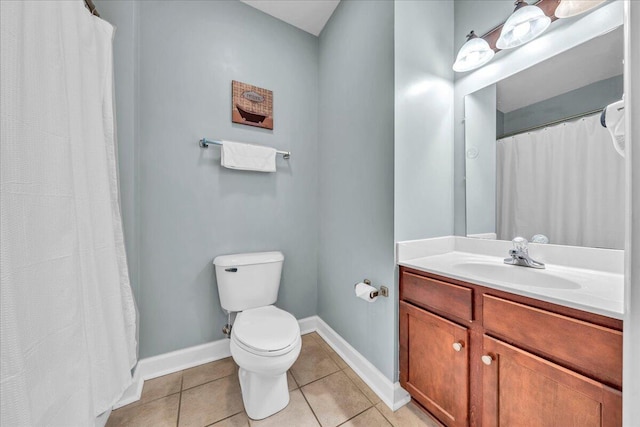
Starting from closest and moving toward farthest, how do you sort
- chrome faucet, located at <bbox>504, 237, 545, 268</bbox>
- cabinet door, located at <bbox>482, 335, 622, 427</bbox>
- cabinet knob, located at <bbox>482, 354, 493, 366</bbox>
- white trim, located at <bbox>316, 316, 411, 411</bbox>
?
cabinet door, located at <bbox>482, 335, 622, 427</bbox>, cabinet knob, located at <bbox>482, 354, 493, 366</bbox>, chrome faucet, located at <bbox>504, 237, 545, 268</bbox>, white trim, located at <bbox>316, 316, 411, 411</bbox>

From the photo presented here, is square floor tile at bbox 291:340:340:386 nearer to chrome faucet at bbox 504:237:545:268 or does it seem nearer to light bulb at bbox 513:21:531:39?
chrome faucet at bbox 504:237:545:268

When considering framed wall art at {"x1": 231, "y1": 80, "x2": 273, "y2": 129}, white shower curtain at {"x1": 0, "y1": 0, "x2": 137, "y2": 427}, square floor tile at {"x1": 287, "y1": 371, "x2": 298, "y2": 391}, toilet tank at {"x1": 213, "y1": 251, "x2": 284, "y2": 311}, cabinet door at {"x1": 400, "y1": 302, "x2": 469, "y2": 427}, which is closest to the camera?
white shower curtain at {"x1": 0, "y1": 0, "x2": 137, "y2": 427}

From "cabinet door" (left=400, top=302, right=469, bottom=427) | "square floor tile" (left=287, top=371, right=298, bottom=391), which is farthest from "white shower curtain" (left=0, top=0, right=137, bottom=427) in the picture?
"cabinet door" (left=400, top=302, right=469, bottom=427)

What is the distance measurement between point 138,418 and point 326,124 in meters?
2.13

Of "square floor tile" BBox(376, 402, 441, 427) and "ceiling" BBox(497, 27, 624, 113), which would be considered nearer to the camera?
"ceiling" BBox(497, 27, 624, 113)

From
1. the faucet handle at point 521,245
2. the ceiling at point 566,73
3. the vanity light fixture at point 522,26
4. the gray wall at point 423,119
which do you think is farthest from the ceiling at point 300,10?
the faucet handle at point 521,245

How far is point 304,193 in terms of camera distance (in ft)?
6.30

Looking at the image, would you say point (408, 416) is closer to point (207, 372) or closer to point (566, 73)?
point (207, 372)

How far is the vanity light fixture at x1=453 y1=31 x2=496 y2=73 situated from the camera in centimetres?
123

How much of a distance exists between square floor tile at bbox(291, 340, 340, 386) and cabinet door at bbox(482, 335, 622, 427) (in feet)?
2.86

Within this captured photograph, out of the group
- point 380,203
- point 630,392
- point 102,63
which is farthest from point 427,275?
point 102,63

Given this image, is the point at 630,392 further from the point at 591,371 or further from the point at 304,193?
the point at 304,193

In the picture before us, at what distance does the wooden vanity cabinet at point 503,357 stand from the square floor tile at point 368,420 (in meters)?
0.19

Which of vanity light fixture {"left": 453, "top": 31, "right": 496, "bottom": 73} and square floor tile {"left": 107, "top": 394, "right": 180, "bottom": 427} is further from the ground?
vanity light fixture {"left": 453, "top": 31, "right": 496, "bottom": 73}
